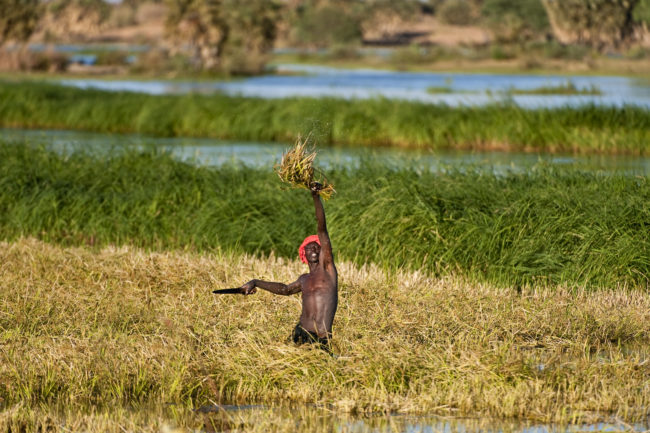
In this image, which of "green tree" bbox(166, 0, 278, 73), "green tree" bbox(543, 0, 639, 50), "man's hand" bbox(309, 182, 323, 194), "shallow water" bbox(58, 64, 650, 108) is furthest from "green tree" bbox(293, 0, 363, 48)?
"man's hand" bbox(309, 182, 323, 194)

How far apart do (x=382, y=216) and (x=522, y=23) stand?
8470 centimetres

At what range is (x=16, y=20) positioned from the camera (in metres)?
76.6

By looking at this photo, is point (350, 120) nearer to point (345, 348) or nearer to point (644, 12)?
point (644, 12)

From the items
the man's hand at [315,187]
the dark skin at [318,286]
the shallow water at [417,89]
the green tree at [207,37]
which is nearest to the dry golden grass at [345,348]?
the dark skin at [318,286]

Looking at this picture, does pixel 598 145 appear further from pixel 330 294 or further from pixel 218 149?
pixel 330 294

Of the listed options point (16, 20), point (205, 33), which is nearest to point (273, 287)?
point (205, 33)

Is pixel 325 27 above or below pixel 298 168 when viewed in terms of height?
below

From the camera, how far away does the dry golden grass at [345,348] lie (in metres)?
6.97

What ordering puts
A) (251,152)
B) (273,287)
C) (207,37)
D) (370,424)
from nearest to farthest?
(370,424) → (273,287) → (251,152) → (207,37)

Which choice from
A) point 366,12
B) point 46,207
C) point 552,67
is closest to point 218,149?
point 46,207

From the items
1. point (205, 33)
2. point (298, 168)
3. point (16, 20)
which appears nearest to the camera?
point (298, 168)

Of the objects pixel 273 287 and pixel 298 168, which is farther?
pixel 273 287

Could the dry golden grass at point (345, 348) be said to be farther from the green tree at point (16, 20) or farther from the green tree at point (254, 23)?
the green tree at point (254, 23)

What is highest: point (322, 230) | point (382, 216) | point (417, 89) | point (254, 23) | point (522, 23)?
point (322, 230)
